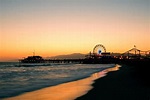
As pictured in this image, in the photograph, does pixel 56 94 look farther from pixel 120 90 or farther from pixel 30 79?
pixel 30 79

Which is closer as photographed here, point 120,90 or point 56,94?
point 120,90

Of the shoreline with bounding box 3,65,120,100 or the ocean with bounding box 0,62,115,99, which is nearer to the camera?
the shoreline with bounding box 3,65,120,100

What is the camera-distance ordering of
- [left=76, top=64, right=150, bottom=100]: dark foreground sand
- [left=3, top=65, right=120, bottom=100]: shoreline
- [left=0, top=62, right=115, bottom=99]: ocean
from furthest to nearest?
[left=0, top=62, right=115, bottom=99]: ocean < [left=3, top=65, right=120, bottom=100]: shoreline < [left=76, top=64, right=150, bottom=100]: dark foreground sand

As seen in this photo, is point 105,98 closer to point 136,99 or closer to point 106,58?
point 136,99

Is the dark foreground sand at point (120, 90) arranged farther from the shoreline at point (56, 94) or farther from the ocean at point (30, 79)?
the ocean at point (30, 79)

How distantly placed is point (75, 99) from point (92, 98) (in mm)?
977

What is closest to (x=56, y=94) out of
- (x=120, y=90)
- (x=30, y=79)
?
(x=120, y=90)

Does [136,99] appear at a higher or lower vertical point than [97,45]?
lower

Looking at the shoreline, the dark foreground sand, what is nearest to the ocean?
the shoreline

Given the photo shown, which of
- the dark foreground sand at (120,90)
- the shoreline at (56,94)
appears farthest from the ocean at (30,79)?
the dark foreground sand at (120,90)

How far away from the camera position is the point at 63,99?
15.0 m

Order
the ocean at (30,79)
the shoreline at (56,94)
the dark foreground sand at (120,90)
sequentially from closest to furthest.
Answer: the dark foreground sand at (120,90) < the shoreline at (56,94) < the ocean at (30,79)

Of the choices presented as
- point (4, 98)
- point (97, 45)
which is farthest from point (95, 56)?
point (4, 98)

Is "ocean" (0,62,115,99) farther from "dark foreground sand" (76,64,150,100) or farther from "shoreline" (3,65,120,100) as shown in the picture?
"dark foreground sand" (76,64,150,100)
